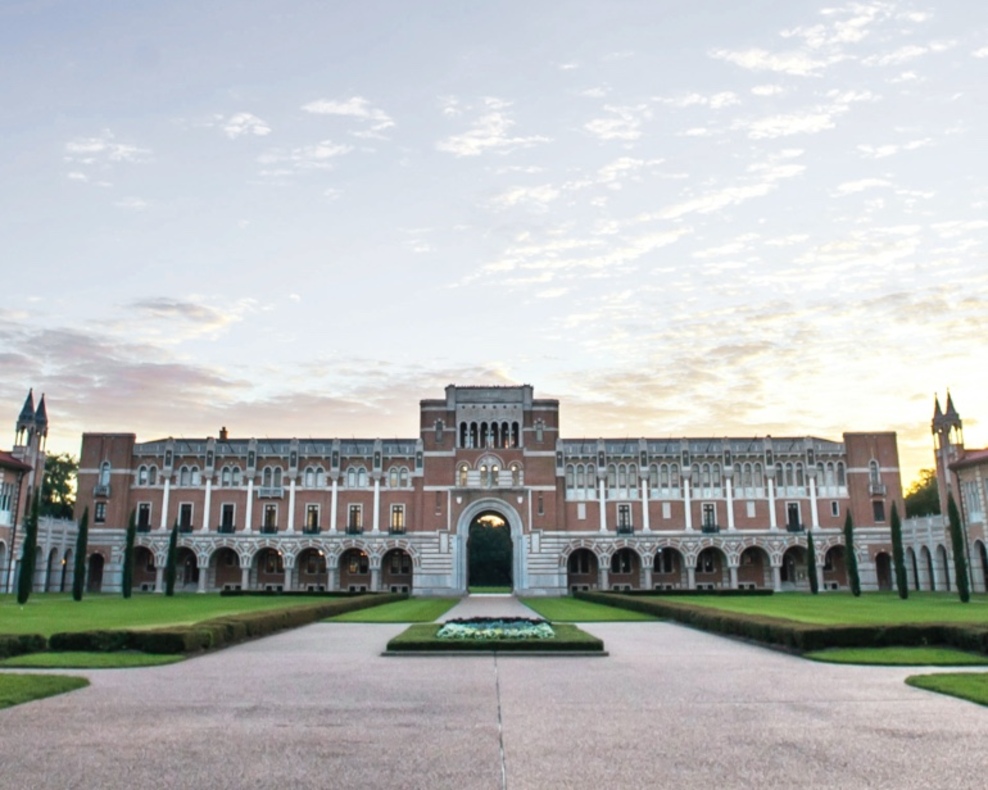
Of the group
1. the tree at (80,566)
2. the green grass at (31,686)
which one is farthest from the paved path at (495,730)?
the tree at (80,566)

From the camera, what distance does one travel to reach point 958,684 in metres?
13.6

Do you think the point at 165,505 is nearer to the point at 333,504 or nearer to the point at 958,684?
the point at 333,504

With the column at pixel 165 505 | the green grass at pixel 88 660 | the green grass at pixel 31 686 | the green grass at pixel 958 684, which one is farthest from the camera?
the column at pixel 165 505

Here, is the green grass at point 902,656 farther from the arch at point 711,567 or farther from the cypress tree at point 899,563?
the arch at point 711,567

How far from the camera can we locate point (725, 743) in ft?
32.0

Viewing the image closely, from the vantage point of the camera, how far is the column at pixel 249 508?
6588 cm

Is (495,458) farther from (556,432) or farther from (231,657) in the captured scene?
(231,657)

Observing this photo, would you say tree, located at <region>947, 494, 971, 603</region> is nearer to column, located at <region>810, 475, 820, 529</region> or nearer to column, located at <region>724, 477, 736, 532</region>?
column, located at <region>810, 475, 820, 529</region>

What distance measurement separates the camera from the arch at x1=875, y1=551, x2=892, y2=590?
6562cm

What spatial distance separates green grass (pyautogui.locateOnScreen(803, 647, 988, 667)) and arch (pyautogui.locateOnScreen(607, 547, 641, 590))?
4773 cm

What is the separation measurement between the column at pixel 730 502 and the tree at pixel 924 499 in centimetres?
3066

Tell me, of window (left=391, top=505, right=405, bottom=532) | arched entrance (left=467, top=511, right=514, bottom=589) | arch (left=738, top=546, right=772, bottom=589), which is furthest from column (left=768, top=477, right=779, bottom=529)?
arched entrance (left=467, top=511, right=514, bottom=589)

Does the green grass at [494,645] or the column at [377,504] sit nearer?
the green grass at [494,645]

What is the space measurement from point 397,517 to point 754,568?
91.6 ft
